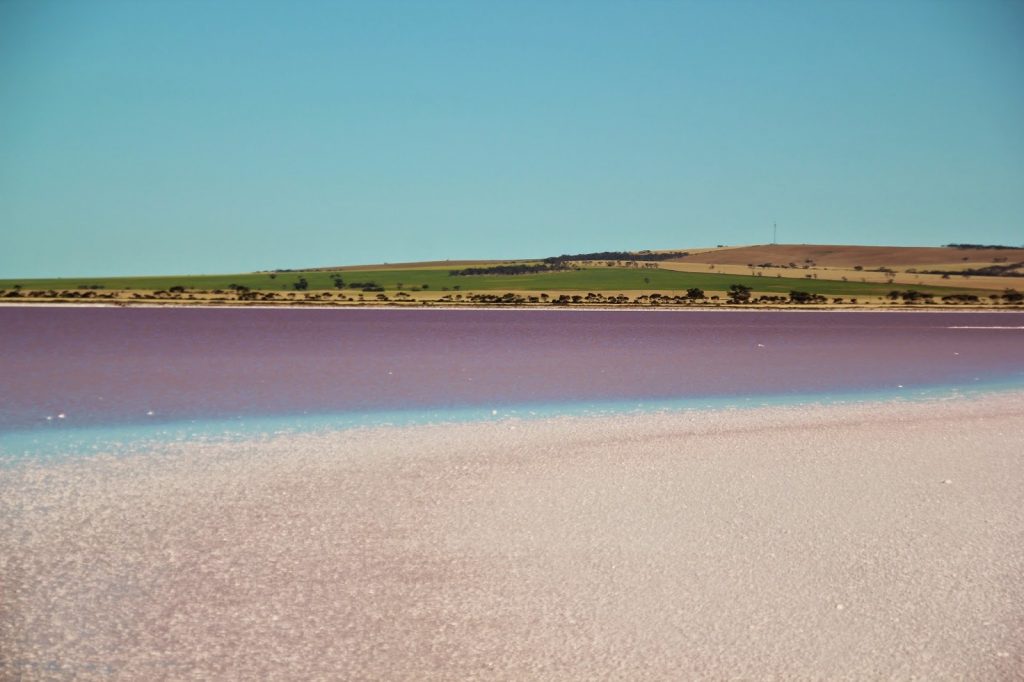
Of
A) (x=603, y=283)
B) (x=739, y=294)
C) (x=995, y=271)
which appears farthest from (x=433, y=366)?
(x=995, y=271)

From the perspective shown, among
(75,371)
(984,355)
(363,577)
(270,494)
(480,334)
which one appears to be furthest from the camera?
(480,334)

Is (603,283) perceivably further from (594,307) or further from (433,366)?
(433,366)

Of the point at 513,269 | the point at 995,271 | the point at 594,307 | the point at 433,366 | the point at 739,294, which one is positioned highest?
the point at 513,269

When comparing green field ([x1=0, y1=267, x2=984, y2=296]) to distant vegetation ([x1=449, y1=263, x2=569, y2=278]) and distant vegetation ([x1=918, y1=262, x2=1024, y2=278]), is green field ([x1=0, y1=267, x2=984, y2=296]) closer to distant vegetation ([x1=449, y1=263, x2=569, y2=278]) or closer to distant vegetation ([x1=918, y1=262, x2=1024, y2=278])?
distant vegetation ([x1=449, y1=263, x2=569, y2=278])

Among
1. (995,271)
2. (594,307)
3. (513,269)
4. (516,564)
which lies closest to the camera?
(516,564)

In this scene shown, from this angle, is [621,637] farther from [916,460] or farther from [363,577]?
[916,460]

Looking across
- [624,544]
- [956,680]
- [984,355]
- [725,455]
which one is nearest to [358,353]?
[984,355]

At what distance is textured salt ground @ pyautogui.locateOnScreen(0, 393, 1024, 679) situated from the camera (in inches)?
213

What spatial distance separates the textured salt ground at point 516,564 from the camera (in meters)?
5.42

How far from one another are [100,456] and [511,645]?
22.3 ft

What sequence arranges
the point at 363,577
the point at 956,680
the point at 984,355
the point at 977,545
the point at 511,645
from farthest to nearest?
the point at 984,355
the point at 977,545
the point at 363,577
the point at 511,645
the point at 956,680

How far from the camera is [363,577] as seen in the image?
21.6 feet

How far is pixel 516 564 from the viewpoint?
6855 millimetres

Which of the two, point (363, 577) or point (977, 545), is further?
point (977, 545)
